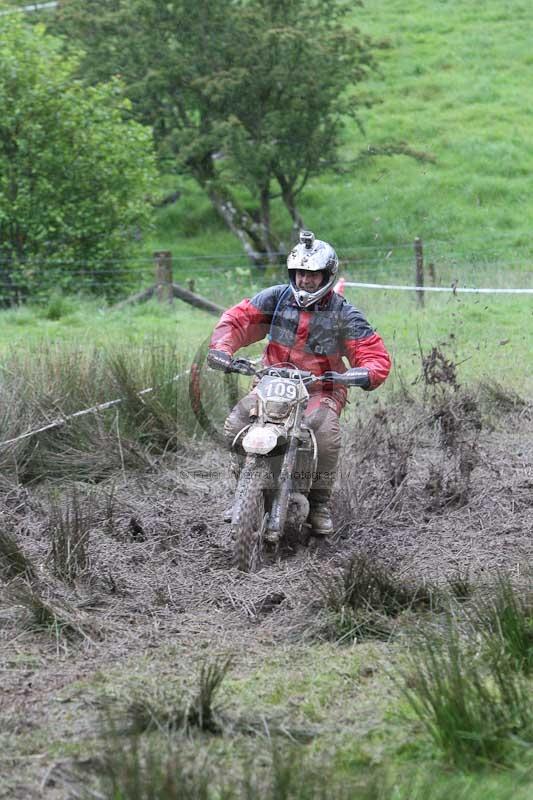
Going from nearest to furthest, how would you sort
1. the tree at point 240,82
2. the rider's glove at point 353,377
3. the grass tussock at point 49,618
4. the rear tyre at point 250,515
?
1. the grass tussock at point 49,618
2. the rear tyre at point 250,515
3. the rider's glove at point 353,377
4. the tree at point 240,82

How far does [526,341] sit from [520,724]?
397 inches

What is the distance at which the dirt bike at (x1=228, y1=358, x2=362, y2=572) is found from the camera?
6.21 metres

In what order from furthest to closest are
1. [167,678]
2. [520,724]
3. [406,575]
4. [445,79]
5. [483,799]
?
[445,79]
[406,575]
[167,678]
[520,724]
[483,799]

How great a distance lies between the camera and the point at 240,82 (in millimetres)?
26141

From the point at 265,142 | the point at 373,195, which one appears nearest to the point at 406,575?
the point at 265,142

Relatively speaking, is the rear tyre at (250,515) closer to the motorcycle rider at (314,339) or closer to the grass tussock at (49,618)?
the motorcycle rider at (314,339)

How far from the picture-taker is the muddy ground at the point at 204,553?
14.5 feet

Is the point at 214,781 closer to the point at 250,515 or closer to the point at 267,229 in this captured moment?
the point at 250,515

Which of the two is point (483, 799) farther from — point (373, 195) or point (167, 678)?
point (373, 195)

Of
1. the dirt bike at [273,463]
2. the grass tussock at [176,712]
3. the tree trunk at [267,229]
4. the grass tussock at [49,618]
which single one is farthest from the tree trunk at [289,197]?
the grass tussock at [176,712]

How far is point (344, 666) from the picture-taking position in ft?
15.1

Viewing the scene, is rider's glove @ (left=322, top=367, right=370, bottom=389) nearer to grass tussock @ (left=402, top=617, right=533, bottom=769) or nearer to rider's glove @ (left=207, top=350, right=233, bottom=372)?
rider's glove @ (left=207, top=350, right=233, bottom=372)

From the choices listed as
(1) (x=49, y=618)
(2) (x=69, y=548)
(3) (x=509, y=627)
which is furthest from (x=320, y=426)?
(3) (x=509, y=627)

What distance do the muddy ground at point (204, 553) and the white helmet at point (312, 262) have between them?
4.73ft
